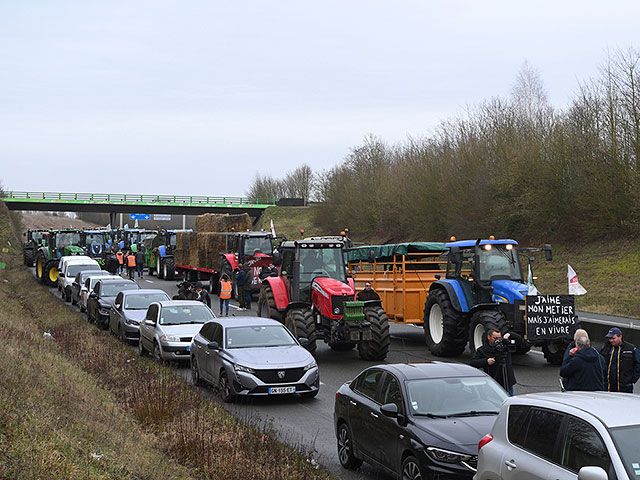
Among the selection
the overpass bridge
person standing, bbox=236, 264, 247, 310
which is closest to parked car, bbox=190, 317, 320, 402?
person standing, bbox=236, 264, 247, 310

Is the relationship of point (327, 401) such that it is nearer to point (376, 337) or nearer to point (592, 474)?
point (376, 337)

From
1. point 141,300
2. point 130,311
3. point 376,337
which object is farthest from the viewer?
point 141,300

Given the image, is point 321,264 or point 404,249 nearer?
point 321,264

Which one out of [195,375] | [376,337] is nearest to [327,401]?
[195,375]

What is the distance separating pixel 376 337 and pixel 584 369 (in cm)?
769

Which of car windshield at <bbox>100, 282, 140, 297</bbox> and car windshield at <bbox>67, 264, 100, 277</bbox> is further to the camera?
car windshield at <bbox>67, 264, 100, 277</bbox>

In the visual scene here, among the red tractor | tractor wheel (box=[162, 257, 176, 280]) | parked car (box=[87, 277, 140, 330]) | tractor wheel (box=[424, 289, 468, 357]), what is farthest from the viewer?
tractor wheel (box=[162, 257, 176, 280])

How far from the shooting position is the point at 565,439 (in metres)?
6.09

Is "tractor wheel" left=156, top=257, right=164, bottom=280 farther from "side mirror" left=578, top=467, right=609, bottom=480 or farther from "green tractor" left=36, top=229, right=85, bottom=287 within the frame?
"side mirror" left=578, top=467, right=609, bottom=480

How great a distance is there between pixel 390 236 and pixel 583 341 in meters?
51.3

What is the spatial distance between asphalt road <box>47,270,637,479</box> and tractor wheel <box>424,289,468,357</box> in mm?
296

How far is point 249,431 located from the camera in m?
10.5

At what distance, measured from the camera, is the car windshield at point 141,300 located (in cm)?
2180

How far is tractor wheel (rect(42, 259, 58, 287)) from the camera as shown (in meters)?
41.3
